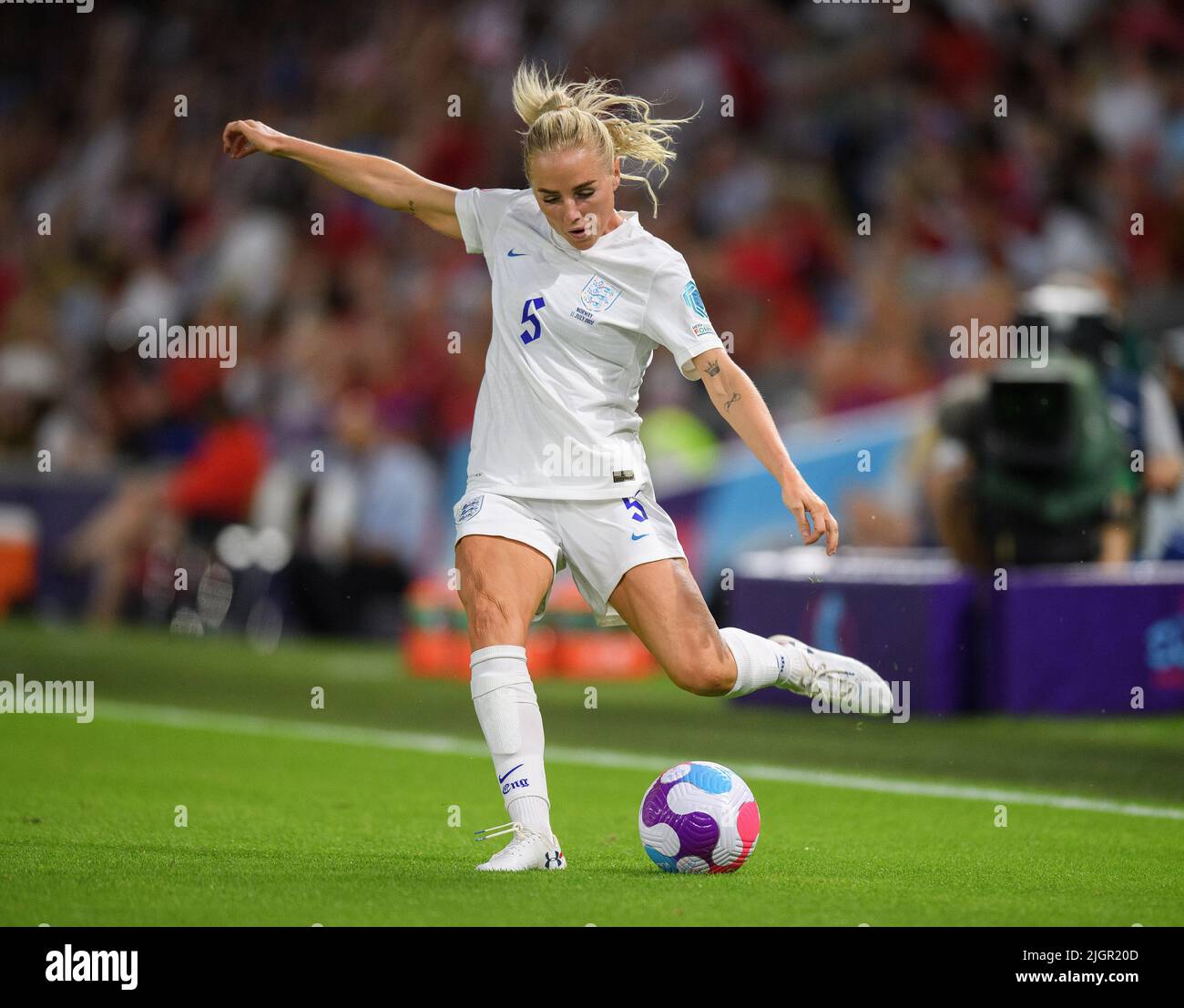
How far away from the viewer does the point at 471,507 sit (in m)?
6.43

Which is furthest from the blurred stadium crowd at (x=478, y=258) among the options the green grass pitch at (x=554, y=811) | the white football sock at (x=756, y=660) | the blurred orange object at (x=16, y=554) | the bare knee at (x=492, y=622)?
the bare knee at (x=492, y=622)

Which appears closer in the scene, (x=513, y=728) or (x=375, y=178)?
(x=513, y=728)

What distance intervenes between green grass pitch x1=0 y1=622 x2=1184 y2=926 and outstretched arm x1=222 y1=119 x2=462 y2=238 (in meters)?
2.18

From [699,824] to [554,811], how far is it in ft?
5.76

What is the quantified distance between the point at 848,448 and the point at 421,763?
200 inches

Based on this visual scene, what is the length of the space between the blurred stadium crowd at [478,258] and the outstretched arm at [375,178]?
221 inches

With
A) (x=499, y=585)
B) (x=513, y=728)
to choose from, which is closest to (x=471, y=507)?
(x=499, y=585)

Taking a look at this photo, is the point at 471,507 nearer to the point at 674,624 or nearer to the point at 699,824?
the point at 674,624

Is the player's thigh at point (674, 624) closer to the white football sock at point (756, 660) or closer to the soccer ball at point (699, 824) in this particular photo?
the white football sock at point (756, 660)

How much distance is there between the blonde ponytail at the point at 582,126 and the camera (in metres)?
6.19

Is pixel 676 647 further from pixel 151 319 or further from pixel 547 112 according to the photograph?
pixel 151 319

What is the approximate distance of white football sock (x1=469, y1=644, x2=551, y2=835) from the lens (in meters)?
6.16

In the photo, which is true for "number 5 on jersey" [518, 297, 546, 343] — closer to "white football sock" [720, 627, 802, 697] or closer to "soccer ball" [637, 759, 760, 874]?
"white football sock" [720, 627, 802, 697]

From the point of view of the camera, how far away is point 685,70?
16.6 metres
